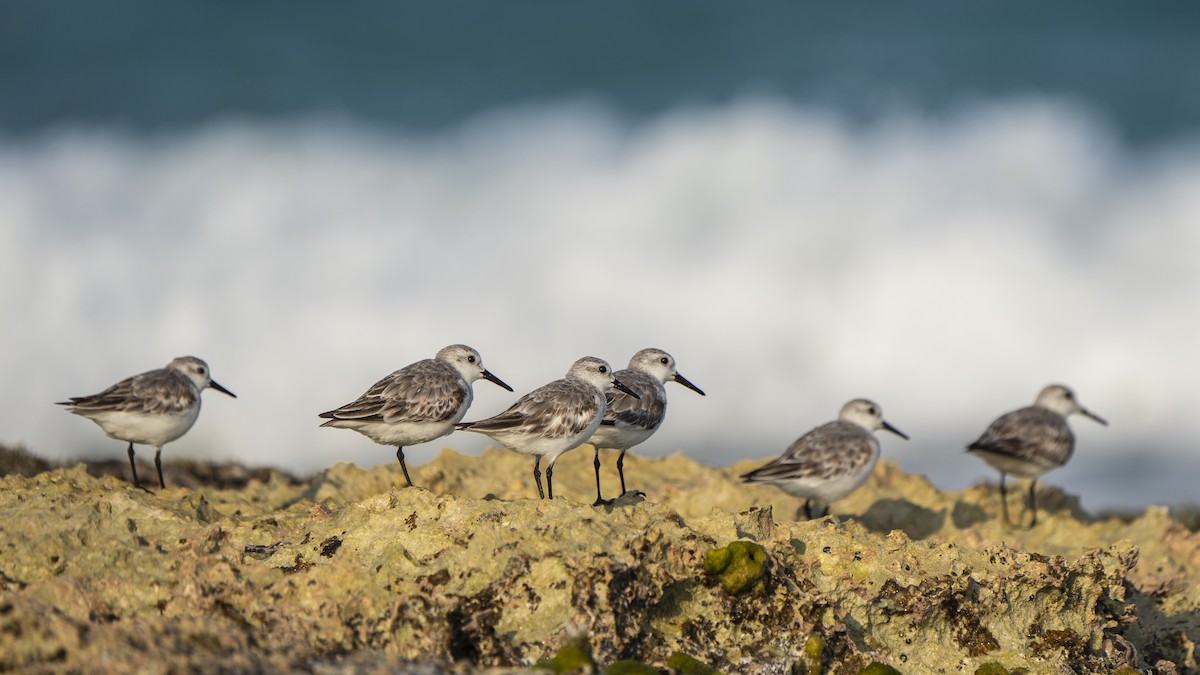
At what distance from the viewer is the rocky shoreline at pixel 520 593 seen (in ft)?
24.9

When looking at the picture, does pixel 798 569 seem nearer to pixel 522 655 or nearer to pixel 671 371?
pixel 522 655

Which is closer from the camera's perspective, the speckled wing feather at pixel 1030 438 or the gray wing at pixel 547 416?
the gray wing at pixel 547 416

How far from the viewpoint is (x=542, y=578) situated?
8594mm

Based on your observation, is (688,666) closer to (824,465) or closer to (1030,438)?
(824,465)

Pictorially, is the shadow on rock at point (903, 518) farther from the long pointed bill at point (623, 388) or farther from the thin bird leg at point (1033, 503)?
the long pointed bill at point (623, 388)

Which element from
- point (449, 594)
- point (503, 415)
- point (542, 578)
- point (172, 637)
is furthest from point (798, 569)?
point (172, 637)

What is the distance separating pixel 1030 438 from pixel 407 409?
10.5m

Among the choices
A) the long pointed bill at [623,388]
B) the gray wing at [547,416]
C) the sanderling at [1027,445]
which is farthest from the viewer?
the sanderling at [1027,445]

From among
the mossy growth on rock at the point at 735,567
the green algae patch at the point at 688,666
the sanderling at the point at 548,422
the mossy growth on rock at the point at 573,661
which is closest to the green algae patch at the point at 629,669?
the mossy growth on rock at the point at 573,661

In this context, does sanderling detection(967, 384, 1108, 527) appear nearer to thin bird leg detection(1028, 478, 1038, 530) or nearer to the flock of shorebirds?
thin bird leg detection(1028, 478, 1038, 530)

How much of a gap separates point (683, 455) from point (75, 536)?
1049 cm

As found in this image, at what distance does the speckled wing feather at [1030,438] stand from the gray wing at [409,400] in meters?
9.01

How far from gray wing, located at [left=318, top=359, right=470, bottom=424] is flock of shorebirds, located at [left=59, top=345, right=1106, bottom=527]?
0.01m

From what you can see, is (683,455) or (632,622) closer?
(632,622)
